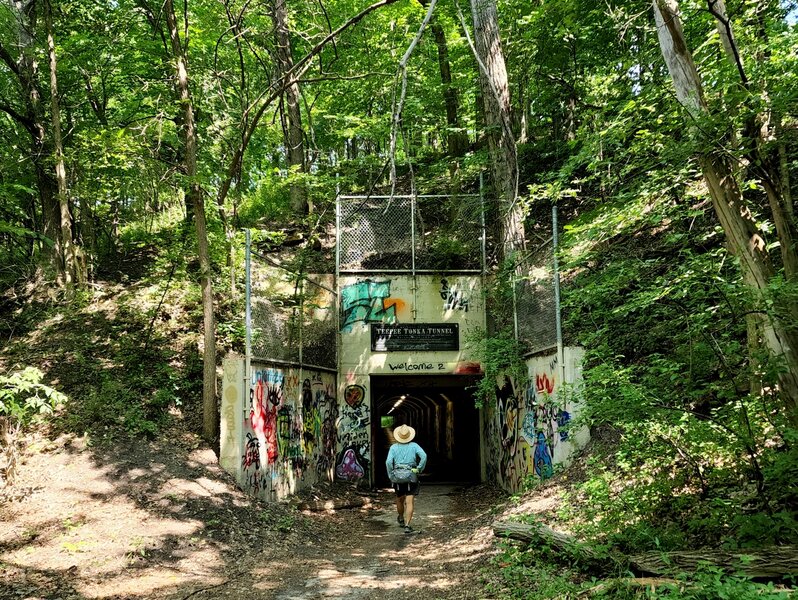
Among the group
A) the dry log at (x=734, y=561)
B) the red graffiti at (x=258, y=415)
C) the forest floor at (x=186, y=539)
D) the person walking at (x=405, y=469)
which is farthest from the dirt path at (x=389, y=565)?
the red graffiti at (x=258, y=415)

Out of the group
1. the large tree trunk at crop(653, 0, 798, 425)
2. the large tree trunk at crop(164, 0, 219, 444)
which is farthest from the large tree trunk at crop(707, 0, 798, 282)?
A: the large tree trunk at crop(164, 0, 219, 444)

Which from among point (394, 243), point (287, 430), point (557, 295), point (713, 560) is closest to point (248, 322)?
point (287, 430)

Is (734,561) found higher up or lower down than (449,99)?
lower down

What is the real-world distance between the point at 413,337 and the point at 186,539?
769 cm

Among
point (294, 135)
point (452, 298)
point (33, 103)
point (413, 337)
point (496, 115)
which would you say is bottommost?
point (413, 337)

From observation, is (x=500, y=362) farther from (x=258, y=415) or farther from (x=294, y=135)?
(x=294, y=135)

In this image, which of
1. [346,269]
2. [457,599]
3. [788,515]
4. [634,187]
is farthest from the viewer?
[346,269]

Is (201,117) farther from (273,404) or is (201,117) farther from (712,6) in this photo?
(712,6)

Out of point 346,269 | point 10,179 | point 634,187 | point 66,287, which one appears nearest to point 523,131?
point 346,269

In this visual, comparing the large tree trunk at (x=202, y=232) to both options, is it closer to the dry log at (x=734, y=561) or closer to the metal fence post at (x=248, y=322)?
the metal fence post at (x=248, y=322)

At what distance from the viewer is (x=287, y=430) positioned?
1109 cm

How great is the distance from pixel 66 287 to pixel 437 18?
37.0 feet

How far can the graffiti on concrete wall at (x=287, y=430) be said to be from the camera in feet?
32.2

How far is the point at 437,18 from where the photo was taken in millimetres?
16094
